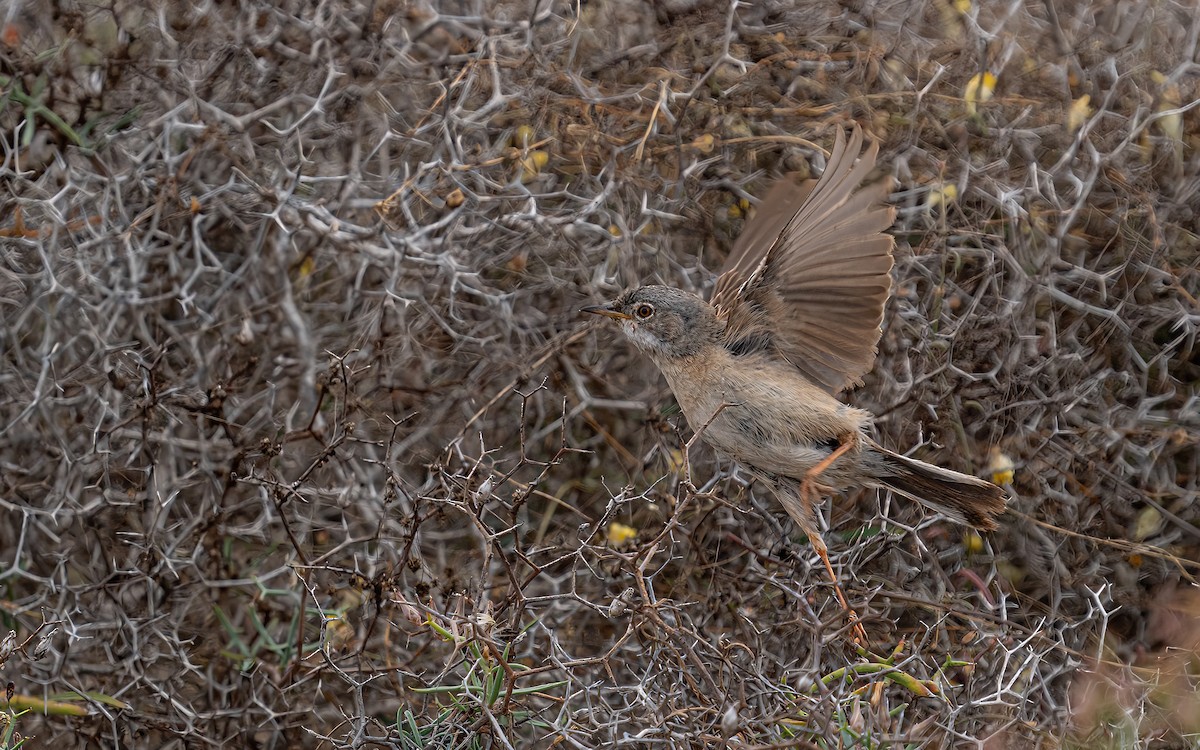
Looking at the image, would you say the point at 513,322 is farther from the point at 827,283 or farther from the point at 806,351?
the point at 827,283

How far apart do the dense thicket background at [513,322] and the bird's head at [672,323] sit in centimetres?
36

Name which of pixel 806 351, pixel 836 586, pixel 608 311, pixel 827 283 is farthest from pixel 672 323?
pixel 836 586

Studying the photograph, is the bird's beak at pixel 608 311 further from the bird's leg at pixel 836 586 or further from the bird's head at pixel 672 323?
the bird's leg at pixel 836 586

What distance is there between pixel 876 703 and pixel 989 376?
5.40 ft

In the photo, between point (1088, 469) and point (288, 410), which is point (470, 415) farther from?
point (1088, 469)

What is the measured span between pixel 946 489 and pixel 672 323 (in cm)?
111

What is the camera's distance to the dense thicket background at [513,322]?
4.09 m

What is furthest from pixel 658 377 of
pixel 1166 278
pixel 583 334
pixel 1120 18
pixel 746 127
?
pixel 1120 18

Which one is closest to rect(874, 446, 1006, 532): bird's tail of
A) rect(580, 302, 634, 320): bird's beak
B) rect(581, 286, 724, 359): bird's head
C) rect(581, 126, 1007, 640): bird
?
rect(581, 126, 1007, 640): bird

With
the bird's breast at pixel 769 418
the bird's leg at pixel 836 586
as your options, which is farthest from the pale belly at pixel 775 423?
the bird's leg at pixel 836 586

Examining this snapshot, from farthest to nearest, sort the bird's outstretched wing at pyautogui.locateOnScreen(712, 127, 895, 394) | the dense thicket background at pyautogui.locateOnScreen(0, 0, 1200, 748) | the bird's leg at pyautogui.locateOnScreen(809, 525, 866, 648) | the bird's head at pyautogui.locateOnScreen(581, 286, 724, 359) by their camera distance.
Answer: the bird's head at pyautogui.locateOnScreen(581, 286, 724, 359), the dense thicket background at pyautogui.locateOnScreen(0, 0, 1200, 748), the bird's outstretched wing at pyautogui.locateOnScreen(712, 127, 895, 394), the bird's leg at pyautogui.locateOnScreen(809, 525, 866, 648)

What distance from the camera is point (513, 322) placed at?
4723mm

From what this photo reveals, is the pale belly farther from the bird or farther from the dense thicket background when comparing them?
the dense thicket background

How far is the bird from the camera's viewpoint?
12.8 feet
